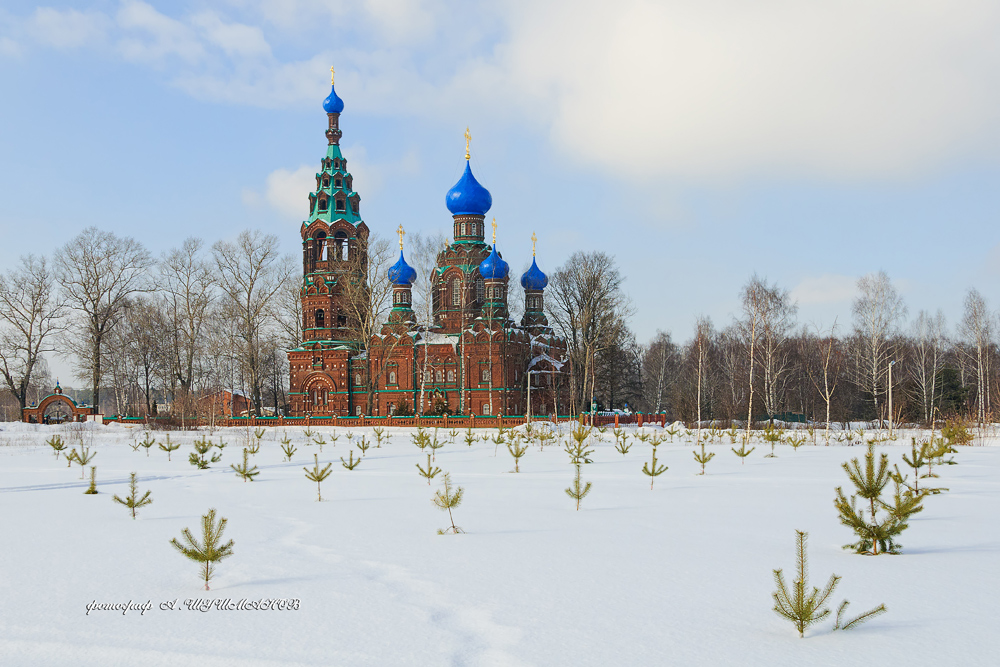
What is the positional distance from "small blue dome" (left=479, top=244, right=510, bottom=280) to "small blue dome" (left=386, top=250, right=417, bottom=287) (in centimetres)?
490

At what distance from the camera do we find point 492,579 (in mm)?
5914

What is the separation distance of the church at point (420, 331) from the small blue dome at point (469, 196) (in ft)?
0.22

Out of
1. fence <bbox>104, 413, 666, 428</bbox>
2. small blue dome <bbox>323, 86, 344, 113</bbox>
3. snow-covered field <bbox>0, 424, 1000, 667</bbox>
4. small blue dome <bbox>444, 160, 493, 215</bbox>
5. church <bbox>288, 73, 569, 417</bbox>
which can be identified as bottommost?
fence <bbox>104, 413, 666, 428</bbox>

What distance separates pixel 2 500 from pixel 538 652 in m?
10.4

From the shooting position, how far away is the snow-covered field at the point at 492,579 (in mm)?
4352

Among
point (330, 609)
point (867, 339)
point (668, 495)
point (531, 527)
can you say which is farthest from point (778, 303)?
point (330, 609)

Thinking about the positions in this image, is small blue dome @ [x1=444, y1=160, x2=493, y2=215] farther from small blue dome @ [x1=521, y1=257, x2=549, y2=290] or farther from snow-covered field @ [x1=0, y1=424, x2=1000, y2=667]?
snow-covered field @ [x1=0, y1=424, x2=1000, y2=667]

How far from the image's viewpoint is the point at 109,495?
11734mm

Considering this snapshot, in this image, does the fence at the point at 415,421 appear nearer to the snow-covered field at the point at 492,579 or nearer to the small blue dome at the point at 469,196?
the small blue dome at the point at 469,196

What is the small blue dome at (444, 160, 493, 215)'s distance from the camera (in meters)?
47.0

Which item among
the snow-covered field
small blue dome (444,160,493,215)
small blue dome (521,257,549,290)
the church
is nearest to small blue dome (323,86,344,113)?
the church

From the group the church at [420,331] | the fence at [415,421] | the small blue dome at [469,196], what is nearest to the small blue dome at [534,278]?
the church at [420,331]

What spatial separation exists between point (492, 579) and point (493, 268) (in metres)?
39.4

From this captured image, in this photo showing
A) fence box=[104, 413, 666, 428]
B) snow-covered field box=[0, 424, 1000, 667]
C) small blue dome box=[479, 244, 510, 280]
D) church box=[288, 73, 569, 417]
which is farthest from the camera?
small blue dome box=[479, 244, 510, 280]
